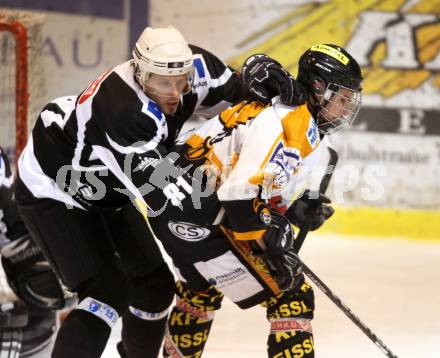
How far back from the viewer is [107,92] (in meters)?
2.92

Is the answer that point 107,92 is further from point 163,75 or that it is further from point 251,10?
point 251,10

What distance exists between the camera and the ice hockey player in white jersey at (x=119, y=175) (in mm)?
2869

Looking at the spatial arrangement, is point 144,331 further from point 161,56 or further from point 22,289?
point 161,56

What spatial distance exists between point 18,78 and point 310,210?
165 cm

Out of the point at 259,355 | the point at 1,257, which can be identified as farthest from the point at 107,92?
the point at 259,355

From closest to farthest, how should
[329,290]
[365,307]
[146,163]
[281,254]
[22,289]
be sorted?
1. [146,163]
2. [281,254]
3. [329,290]
4. [22,289]
5. [365,307]

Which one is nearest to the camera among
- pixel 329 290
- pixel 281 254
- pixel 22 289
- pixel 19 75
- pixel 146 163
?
pixel 146 163

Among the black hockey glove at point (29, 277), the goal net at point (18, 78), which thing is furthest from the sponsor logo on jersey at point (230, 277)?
the goal net at point (18, 78)

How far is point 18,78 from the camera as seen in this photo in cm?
427

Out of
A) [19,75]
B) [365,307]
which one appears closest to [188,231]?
[19,75]

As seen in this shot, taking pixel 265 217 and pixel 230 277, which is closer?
pixel 265 217

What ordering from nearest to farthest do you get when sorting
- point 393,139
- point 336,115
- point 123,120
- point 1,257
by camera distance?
1. point 123,120
2. point 336,115
3. point 1,257
4. point 393,139

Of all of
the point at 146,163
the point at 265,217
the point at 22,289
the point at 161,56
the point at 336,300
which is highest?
the point at 161,56

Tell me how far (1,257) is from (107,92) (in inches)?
40.1
